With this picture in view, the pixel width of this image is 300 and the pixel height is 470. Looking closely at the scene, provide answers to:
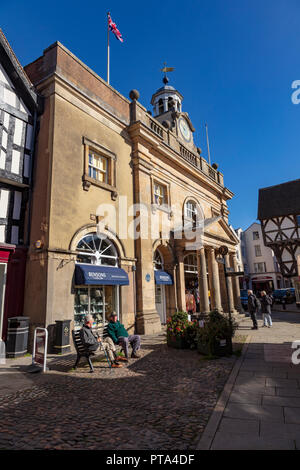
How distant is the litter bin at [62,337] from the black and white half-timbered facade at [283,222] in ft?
91.2

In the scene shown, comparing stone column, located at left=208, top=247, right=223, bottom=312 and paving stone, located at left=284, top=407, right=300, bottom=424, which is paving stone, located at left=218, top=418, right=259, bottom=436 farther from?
stone column, located at left=208, top=247, right=223, bottom=312

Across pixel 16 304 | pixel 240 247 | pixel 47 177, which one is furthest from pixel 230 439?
pixel 240 247

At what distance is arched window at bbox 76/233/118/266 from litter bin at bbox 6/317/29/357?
2.84 metres

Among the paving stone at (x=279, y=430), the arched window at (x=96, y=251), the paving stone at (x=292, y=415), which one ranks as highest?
the arched window at (x=96, y=251)

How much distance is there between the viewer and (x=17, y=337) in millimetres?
8180

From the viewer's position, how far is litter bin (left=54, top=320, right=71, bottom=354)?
325 inches

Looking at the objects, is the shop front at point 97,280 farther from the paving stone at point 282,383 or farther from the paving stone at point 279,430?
the paving stone at point 279,430

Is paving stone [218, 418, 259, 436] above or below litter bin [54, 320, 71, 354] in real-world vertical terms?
below

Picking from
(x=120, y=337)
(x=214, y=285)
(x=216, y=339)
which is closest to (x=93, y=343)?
(x=120, y=337)

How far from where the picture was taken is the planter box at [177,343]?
8.74m

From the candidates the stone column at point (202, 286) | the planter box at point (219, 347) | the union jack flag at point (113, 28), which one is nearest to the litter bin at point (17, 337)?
the planter box at point (219, 347)
